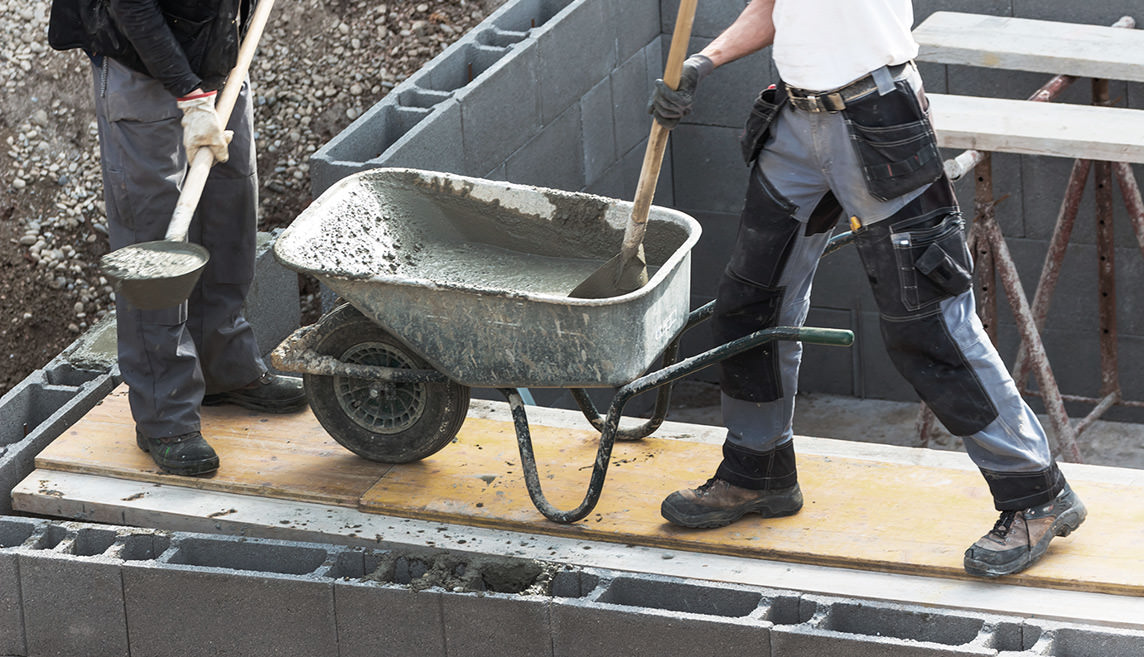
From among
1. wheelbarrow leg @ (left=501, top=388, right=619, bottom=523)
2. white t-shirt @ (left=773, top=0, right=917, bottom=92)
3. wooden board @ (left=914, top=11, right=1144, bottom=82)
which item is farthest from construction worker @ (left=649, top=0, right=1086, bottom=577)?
wooden board @ (left=914, top=11, right=1144, bottom=82)

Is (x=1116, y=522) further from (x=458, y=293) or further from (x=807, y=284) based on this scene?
(x=458, y=293)

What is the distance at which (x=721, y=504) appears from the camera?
3846mm

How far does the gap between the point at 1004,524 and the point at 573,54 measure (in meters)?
3.22

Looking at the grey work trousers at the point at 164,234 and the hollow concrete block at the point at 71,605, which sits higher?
the grey work trousers at the point at 164,234

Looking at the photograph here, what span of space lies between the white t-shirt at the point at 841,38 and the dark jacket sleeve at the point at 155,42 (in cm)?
165

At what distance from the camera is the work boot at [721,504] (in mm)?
3832

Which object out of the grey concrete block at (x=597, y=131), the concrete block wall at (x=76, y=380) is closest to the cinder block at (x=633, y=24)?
the grey concrete block at (x=597, y=131)

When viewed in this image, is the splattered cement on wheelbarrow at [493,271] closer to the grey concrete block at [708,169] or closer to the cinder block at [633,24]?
the cinder block at [633,24]

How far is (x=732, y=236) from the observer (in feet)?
23.3

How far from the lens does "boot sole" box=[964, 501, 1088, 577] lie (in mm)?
3490

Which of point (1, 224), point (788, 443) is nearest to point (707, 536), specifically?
point (788, 443)

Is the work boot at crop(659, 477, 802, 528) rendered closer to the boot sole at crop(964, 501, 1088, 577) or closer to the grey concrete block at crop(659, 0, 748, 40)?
the boot sole at crop(964, 501, 1088, 577)

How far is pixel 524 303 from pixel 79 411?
182cm

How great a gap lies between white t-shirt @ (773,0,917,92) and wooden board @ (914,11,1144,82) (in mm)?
2331
